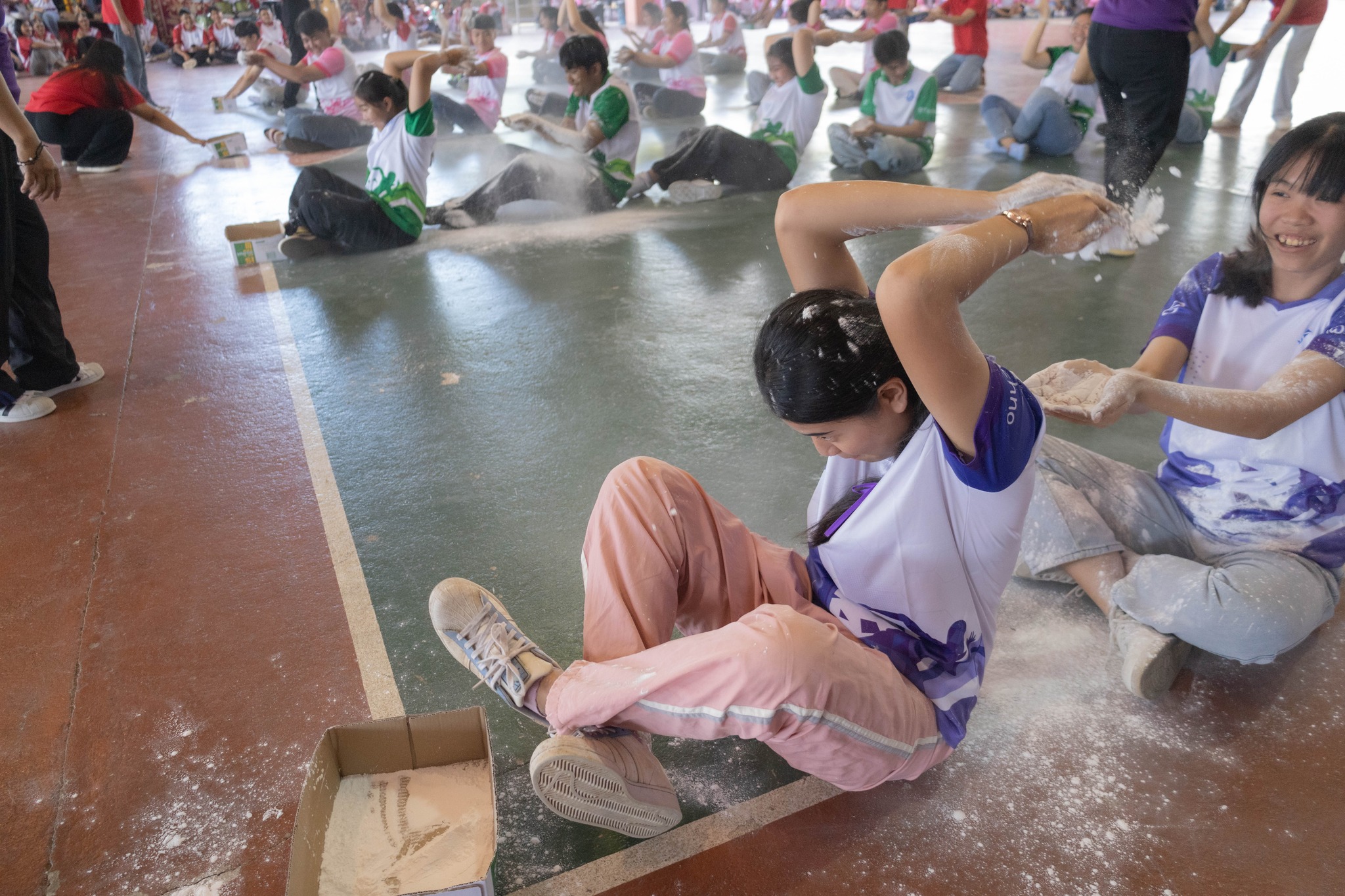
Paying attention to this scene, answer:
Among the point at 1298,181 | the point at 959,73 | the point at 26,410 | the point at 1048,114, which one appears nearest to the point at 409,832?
the point at 1298,181

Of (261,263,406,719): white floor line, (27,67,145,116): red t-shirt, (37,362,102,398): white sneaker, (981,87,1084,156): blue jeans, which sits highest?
(27,67,145,116): red t-shirt

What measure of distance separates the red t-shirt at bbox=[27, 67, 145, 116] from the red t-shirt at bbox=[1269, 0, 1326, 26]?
7.86 m

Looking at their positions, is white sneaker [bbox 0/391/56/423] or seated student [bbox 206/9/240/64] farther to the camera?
seated student [bbox 206/9/240/64]

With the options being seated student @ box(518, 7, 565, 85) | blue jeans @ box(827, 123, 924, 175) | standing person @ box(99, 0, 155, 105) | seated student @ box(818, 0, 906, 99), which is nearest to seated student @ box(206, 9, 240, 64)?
standing person @ box(99, 0, 155, 105)

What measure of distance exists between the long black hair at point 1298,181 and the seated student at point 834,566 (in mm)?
513

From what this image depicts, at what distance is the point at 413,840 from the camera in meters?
1.37

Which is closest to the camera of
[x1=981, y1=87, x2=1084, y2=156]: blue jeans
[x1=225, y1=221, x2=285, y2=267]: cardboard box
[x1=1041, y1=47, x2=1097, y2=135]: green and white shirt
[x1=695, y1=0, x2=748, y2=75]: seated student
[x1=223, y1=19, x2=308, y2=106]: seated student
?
[x1=225, y1=221, x2=285, y2=267]: cardboard box

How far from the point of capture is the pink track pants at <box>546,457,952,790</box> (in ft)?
3.80

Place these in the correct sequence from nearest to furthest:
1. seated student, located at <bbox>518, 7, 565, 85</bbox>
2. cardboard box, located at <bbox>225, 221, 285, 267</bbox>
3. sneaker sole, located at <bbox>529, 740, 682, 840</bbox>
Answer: sneaker sole, located at <bbox>529, 740, 682, 840</bbox>, cardboard box, located at <bbox>225, 221, 285, 267</bbox>, seated student, located at <bbox>518, 7, 565, 85</bbox>

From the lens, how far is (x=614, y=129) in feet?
16.1

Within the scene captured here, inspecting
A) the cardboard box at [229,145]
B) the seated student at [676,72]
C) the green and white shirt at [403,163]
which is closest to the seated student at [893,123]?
the seated student at [676,72]

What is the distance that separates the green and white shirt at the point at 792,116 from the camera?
211 inches

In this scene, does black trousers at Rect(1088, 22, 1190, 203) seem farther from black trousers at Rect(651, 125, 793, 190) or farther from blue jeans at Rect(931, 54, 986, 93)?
blue jeans at Rect(931, 54, 986, 93)

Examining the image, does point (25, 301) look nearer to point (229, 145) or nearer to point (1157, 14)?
point (1157, 14)
